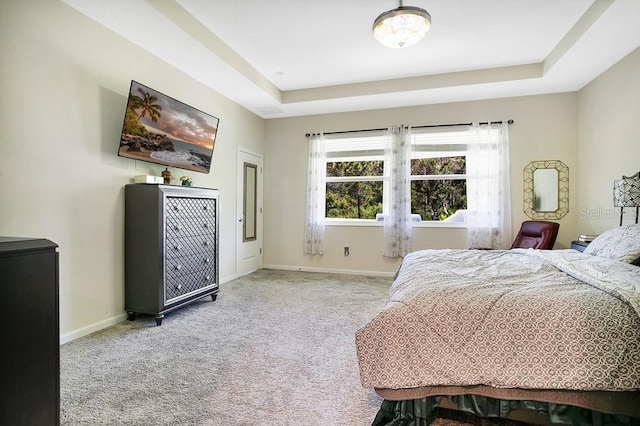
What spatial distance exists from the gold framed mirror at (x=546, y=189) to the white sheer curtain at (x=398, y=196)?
65.2 inches

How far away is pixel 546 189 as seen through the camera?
4656 mm

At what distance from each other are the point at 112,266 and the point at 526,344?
3.29 m

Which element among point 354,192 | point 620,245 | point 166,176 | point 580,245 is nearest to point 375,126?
point 354,192

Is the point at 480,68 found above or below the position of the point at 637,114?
above

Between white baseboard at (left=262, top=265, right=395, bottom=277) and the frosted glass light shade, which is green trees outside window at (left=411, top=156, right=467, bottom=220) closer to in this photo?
white baseboard at (left=262, top=265, right=395, bottom=277)

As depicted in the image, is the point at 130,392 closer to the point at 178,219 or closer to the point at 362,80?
the point at 178,219

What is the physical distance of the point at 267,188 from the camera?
19.3 feet

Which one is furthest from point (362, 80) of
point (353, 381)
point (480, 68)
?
point (353, 381)

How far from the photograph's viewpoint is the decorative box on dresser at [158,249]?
3.07 metres

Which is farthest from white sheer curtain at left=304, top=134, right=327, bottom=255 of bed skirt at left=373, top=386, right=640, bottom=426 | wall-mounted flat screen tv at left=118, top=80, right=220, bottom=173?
bed skirt at left=373, top=386, right=640, bottom=426

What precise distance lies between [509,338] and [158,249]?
2.86m

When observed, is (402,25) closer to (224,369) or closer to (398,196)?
(398,196)

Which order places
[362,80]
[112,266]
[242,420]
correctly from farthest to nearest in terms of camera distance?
1. [362,80]
2. [112,266]
3. [242,420]

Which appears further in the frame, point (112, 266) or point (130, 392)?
point (112, 266)
